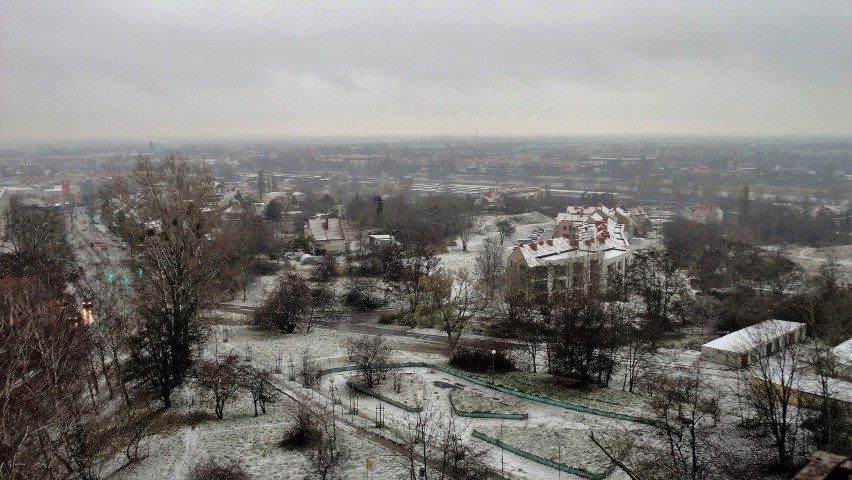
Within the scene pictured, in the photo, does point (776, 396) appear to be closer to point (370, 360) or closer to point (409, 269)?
point (370, 360)

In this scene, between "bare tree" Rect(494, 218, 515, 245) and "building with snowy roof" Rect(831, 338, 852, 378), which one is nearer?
"building with snowy roof" Rect(831, 338, 852, 378)

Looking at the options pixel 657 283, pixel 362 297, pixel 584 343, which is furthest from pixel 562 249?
pixel 584 343

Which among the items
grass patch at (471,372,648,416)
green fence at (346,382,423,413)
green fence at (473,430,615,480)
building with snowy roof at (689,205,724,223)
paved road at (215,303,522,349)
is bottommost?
paved road at (215,303,522,349)

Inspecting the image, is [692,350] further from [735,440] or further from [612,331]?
[735,440]

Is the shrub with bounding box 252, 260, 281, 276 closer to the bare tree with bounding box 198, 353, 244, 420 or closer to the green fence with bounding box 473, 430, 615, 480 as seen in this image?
the bare tree with bounding box 198, 353, 244, 420

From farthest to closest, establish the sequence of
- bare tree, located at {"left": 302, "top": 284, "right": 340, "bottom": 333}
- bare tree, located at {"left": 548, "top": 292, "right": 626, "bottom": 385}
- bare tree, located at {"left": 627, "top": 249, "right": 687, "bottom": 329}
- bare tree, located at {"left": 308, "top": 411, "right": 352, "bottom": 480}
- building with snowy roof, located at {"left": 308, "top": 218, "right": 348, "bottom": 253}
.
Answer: building with snowy roof, located at {"left": 308, "top": 218, "right": 348, "bottom": 253} < bare tree, located at {"left": 302, "top": 284, "right": 340, "bottom": 333} < bare tree, located at {"left": 627, "top": 249, "right": 687, "bottom": 329} < bare tree, located at {"left": 548, "top": 292, "right": 626, "bottom": 385} < bare tree, located at {"left": 308, "top": 411, "right": 352, "bottom": 480}

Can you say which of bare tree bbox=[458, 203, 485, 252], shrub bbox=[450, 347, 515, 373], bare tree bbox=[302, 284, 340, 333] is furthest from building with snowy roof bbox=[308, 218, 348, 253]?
shrub bbox=[450, 347, 515, 373]

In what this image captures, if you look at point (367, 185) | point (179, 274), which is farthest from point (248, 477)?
point (367, 185)
